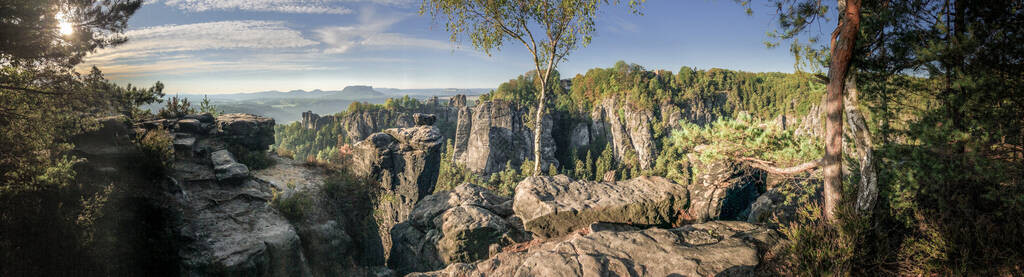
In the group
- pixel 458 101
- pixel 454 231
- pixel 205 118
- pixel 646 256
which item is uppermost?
pixel 458 101

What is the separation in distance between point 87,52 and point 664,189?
1548cm

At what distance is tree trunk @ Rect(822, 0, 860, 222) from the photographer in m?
5.27

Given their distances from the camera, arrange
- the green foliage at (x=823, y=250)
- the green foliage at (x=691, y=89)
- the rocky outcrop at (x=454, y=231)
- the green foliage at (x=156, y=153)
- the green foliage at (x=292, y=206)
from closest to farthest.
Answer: the green foliage at (x=823, y=250) → the green foliage at (x=156, y=153) → the rocky outcrop at (x=454, y=231) → the green foliage at (x=292, y=206) → the green foliage at (x=691, y=89)

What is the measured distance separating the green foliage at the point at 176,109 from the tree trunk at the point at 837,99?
69.1 ft

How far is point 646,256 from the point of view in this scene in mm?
5828

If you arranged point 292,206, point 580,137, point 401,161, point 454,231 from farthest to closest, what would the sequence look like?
point 580,137, point 401,161, point 292,206, point 454,231

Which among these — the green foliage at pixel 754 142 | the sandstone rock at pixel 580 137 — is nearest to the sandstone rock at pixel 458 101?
the sandstone rock at pixel 580 137

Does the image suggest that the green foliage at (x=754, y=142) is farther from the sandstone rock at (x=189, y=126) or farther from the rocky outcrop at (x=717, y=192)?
the sandstone rock at (x=189, y=126)

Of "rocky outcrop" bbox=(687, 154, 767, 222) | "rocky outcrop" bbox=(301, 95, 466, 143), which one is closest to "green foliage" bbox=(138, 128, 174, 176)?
"rocky outcrop" bbox=(687, 154, 767, 222)

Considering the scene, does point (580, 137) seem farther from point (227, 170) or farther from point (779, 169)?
point (779, 169)

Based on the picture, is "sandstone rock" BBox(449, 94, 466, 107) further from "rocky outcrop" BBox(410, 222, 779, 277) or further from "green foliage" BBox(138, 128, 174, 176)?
"rocky outcrop" BBox(410, 222, 779, 277)

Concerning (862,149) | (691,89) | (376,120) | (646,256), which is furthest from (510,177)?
(691,89)

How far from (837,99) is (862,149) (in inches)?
36.8

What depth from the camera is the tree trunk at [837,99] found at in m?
5.27
